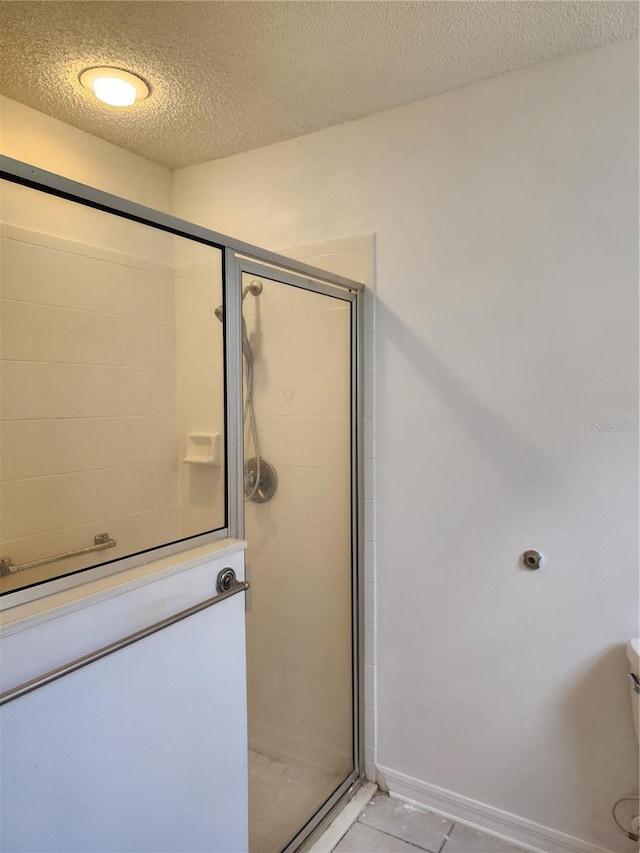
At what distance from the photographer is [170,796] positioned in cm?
123

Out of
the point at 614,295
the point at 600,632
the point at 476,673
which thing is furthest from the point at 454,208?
the point at 476,673

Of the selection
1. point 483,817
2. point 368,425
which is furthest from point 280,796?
point 368,425

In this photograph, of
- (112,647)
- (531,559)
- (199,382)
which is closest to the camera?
(112,647)

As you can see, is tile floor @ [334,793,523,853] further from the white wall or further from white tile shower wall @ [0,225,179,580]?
white tile shower wall @ [0,225,179,580]

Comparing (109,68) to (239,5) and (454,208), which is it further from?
(454,208)

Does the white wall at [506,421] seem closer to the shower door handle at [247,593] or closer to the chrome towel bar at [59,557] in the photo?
the shower door handle at [247,593]

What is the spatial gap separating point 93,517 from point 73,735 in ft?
3.51

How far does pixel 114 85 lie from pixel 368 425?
1.37 metres

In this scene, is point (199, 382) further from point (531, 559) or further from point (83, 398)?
point (531, 559)

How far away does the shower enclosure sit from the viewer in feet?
5.54

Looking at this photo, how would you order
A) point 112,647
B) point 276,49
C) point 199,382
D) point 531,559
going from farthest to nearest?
point 199,382
point 531,559
point 276,49
point 112,647

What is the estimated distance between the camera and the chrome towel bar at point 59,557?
1.74m

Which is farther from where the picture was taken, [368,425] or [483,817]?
[368,425]

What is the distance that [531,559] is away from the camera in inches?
65.3
